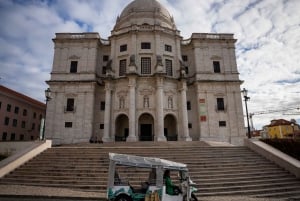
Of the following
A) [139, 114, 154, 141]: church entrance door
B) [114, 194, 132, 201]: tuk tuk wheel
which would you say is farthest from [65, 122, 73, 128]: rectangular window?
[114, 194, 132, 201]: tuk tuk wheel

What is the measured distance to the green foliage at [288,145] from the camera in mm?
13948

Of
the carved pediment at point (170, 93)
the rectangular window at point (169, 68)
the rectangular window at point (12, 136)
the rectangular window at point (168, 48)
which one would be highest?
the rectangular window at point (168, 48)

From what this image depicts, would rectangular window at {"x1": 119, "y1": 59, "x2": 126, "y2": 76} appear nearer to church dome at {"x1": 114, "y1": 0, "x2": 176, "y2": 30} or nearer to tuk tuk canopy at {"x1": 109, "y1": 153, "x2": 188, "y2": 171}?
church dome at {"x1": 114, "y1": 0, "x2": 176, "y2": 30}

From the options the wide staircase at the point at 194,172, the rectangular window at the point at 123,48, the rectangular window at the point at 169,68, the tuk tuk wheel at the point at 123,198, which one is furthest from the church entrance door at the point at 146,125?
the tuk tuk wheel at the point at 123,198

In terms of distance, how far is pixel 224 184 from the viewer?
10.5m

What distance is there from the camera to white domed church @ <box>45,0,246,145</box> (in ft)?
91.2

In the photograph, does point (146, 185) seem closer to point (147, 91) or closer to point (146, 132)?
point (147, 91)

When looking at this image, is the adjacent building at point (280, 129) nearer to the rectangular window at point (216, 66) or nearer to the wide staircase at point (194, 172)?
the rectangular window at point (216, 66)

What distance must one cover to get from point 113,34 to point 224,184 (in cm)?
2832

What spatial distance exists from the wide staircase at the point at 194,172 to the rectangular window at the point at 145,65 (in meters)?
15.3

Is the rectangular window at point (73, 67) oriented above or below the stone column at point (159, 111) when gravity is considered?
above

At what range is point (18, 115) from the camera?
36.8 metres

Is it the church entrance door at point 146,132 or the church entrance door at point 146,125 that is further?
the church entrance door at point 146,125

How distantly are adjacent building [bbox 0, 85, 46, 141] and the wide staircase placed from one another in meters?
23.9
